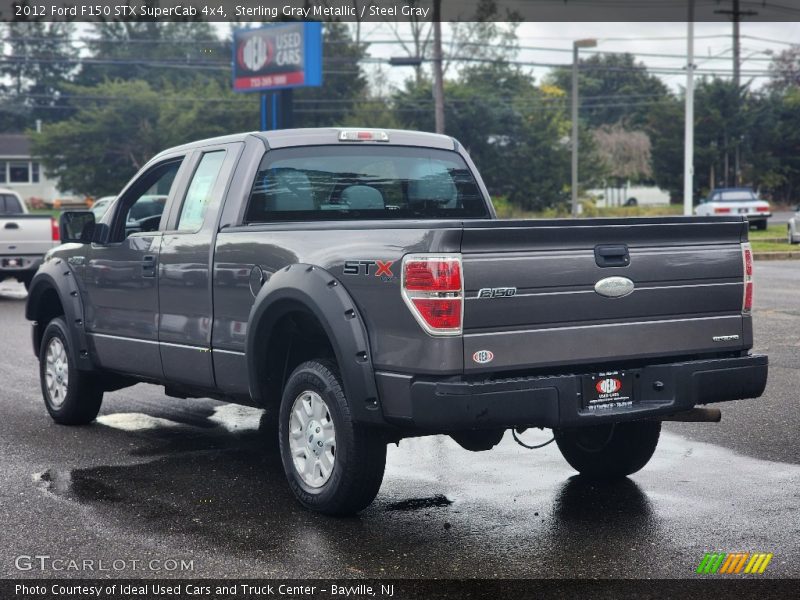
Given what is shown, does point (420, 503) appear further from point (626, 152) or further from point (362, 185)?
point (626, 152)

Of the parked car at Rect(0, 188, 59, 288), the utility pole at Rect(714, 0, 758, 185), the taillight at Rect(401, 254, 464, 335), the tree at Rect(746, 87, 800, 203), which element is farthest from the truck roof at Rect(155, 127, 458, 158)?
the tree at Rect(746, 87, 800, 203)

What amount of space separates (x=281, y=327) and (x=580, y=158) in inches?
2225

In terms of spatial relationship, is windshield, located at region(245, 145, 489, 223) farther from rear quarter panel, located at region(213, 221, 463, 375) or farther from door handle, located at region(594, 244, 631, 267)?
door handle, located at region(594, 244, 631, 267)

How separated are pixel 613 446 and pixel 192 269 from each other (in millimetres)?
2711

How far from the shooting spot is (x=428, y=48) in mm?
68000

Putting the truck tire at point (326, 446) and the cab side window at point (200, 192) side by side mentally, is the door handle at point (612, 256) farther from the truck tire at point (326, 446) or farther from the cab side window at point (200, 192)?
the cab side window at point (200, 192)

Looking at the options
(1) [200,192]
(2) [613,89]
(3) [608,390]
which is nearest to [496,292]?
(3) [608,390]

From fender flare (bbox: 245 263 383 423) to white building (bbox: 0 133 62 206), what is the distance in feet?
280

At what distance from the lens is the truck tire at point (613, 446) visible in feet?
22.2

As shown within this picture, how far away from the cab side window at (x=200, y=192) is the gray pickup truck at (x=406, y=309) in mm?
15

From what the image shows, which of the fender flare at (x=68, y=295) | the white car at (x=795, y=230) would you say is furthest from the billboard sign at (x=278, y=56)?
the fender flare at (x=68, y=295)

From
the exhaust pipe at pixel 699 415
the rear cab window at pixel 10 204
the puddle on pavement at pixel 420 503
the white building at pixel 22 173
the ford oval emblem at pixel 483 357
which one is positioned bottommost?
the puddle on pavement at pixel 420 503

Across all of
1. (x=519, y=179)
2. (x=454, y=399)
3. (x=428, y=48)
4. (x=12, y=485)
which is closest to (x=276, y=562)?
(x=454, y=399)

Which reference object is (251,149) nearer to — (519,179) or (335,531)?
(335,531)
